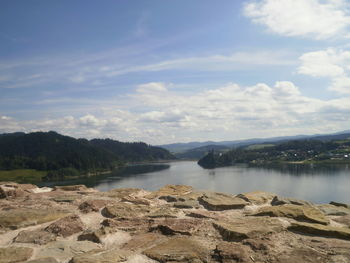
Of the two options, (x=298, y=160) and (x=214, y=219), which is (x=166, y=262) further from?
(x=298, y=160)

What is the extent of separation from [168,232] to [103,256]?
122cm

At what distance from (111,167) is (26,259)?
5724 inches

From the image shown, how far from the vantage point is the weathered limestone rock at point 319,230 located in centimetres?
463

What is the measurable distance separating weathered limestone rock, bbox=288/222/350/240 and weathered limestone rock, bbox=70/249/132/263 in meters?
2.73

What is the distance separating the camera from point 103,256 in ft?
12.9

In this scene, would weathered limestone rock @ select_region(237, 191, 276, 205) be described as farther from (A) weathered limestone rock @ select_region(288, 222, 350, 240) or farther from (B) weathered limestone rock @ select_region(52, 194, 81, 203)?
(B) weathered limestone rock @ select_region(52, 194, 81, 203)

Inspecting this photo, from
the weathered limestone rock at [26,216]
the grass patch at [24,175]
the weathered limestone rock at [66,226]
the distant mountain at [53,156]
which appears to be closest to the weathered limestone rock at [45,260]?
the weathered limestone rock at [66,226]

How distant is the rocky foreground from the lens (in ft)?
13.0

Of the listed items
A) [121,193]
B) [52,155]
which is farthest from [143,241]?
[52,155]

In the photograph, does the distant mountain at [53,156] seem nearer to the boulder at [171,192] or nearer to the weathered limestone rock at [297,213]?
the boulder at [171,192]

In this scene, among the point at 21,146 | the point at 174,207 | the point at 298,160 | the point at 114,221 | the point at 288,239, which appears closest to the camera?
the point at 288,239

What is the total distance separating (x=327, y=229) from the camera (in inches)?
187

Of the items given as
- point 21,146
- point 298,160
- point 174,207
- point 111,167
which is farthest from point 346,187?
point 21,146

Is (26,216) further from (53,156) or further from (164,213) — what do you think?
(53,156)
